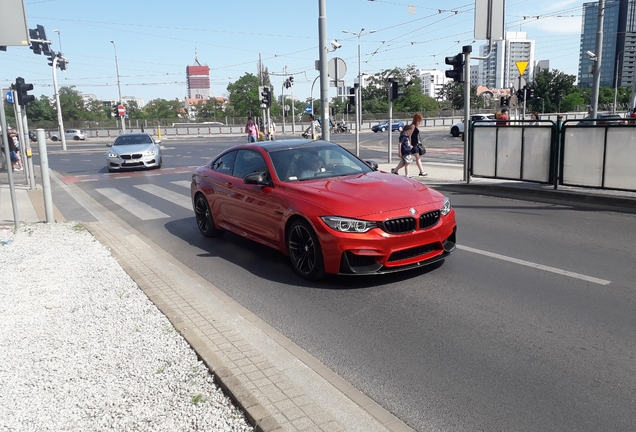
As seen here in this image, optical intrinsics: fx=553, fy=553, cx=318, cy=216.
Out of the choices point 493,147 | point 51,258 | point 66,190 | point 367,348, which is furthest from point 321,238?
point 66,190

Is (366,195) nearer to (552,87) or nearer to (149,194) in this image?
(149,194)

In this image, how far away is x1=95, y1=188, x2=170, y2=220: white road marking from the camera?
11322mm

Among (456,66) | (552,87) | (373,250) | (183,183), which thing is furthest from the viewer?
(552,87)

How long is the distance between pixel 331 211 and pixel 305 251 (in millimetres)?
660

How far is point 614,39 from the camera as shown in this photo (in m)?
63.5

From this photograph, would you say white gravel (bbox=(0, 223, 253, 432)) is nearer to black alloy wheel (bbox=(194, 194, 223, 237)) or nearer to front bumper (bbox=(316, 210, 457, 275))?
front bumper (bbox=(316, 210, 457, 275))

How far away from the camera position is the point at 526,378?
3.85m

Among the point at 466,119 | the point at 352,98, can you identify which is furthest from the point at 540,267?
the point at 352,98

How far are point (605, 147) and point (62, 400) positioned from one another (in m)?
10.6

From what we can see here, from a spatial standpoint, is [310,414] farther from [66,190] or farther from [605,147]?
[66,190]

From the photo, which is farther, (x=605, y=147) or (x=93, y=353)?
(x=605, y=147)

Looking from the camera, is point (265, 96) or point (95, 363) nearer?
point (95, 363)

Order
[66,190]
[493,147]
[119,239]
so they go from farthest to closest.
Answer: [66,190]
[493,147]
[119,239]

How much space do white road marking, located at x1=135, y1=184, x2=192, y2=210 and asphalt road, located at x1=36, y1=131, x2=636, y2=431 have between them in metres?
4.00
